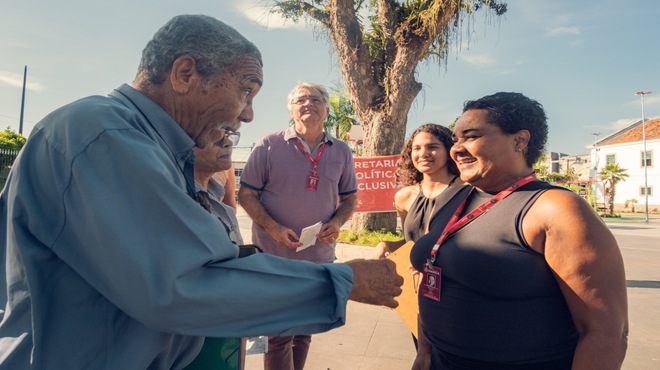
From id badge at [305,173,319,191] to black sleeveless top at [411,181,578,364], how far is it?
1606 millimetres

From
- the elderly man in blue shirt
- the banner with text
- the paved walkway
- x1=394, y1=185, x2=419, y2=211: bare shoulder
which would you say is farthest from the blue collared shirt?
the banner with text

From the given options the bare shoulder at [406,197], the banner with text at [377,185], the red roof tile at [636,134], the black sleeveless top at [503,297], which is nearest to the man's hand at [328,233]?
the bare shoulder at [406,197]

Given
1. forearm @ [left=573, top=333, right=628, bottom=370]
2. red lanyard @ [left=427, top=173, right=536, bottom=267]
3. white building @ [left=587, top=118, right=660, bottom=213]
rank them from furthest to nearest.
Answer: white building @ [left=587, top=118, right=660, bottom=213], red lanyard @ [left=427, top=173, right=536, bottom=267], forearm @ [left=573, top=333, right=628, bottom=370]

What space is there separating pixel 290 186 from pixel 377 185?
16.5 ft

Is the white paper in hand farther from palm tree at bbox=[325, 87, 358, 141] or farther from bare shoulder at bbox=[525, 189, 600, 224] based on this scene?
palm tree at bbox=[325, 87, 358, 141]

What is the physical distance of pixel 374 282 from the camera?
1209 millimetres

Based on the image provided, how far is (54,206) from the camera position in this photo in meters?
0.98

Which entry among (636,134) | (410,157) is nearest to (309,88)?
(410,157)

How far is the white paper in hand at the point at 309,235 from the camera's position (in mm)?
3123

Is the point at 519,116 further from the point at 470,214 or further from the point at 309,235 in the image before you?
the point at 309,235

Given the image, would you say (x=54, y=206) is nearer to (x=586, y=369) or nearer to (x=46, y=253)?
(x=46, y=253)

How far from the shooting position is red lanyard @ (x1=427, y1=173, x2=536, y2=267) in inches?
74.9

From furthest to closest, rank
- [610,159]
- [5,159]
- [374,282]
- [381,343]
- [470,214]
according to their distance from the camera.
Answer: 1. [610,159]
2. [5,159]
3. [381,343]
4. [470,214]
5. [374,282]

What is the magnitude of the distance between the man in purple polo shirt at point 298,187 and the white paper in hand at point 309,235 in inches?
1.7
